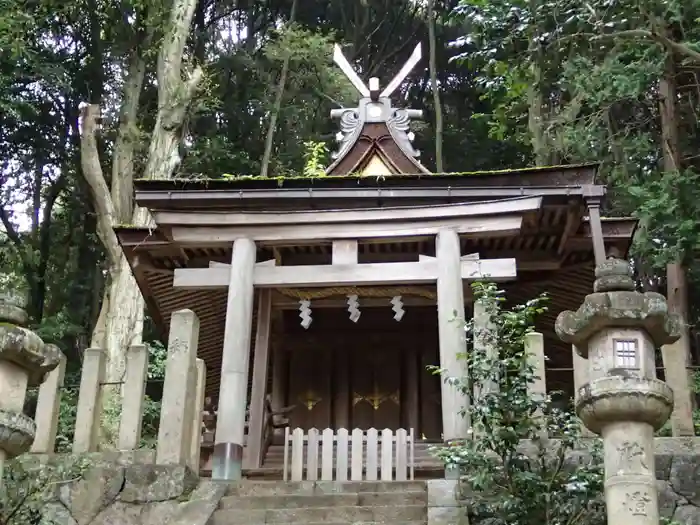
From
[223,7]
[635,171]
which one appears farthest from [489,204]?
[223,7]

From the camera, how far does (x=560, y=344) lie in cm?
1344

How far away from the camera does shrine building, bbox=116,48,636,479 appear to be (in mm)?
10430

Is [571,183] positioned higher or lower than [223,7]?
lower

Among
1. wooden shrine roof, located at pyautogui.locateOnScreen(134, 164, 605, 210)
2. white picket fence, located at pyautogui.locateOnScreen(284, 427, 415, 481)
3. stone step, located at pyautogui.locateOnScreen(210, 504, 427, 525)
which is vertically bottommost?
stone step, located at pyautogui.locateOnScreen(210, 504, 427, 525)

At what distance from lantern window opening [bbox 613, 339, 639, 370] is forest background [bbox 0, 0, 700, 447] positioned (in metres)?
7.67

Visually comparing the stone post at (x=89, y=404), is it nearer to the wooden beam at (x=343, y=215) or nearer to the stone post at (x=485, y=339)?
the wooden beam at (x=343, y=215)

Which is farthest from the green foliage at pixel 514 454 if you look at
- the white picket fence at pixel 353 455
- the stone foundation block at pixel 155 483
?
the stone foundation block at pixel 155 483

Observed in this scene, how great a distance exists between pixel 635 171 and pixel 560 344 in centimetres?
456

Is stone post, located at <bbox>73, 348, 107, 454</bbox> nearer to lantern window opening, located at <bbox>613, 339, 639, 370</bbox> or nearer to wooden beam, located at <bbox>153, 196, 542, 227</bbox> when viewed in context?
wooden beam, located at <bbox>153, 196, 542, 227</bbox>

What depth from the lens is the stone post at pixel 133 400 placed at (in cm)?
934

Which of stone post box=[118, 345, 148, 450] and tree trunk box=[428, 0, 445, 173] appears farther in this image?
tree trunk box=[428, 0, 445, 173]

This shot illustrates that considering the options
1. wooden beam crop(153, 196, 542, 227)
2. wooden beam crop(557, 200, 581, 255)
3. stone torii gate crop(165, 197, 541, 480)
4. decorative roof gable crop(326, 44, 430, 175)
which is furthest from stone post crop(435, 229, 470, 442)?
decorative roof gable crop(326, 44, 430, 175)

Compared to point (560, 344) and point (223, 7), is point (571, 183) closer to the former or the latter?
point (560, 344)

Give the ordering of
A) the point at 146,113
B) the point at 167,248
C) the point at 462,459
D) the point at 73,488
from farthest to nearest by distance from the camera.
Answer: the point at 146,113 → the point at 167,248 → the point at 73,488 → the point at 462,459
